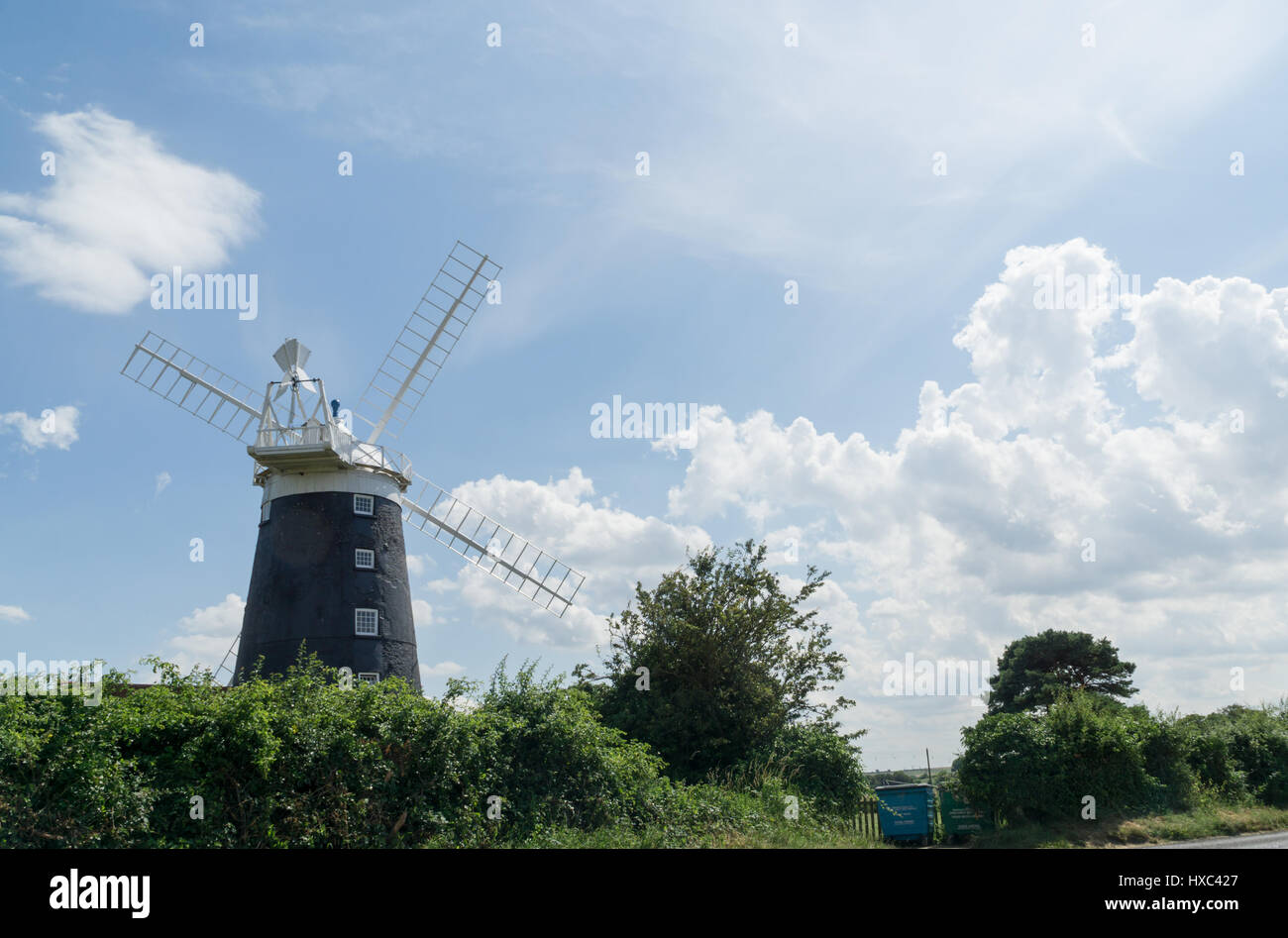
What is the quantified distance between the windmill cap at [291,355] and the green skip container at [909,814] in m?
18.7

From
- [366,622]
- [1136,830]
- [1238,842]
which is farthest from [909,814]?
[366,622]

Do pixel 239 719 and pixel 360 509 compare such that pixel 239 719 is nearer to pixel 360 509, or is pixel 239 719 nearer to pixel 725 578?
pixel 360 509

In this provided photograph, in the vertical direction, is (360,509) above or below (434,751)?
above

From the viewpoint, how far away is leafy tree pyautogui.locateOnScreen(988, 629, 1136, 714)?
169ft

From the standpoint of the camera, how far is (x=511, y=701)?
49.9 ft

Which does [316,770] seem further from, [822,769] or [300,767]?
[822,769]

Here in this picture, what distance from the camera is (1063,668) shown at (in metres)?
52.3

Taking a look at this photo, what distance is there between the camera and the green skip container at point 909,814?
2167cm

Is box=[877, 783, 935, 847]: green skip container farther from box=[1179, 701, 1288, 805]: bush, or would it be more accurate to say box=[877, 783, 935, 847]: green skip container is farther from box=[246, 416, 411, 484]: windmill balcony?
box=[246, 416, 411, 484]: windmill balcony

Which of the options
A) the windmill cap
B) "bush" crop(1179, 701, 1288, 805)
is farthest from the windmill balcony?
"bush" crop(1179, 701, 1288, 805)

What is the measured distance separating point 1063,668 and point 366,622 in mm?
43679

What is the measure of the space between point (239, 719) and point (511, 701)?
4667 mm

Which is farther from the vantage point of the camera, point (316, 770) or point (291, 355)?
point (291, 355)
